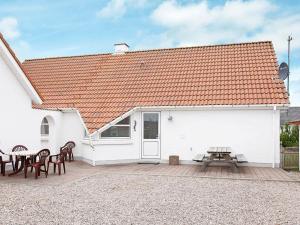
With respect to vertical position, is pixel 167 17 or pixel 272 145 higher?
pixel 167 17

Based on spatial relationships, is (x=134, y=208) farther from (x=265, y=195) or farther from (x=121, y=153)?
(x=121, y=153)

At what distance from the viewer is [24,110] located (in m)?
15.2

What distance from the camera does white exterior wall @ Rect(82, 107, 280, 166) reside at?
51.9 feet

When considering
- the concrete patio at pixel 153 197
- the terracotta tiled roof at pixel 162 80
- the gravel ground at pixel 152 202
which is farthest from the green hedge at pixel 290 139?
the gravel ground at pixel 152 202

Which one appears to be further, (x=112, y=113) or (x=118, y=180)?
(x=112, y=113)

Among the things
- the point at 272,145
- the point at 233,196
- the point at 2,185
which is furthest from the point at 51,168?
the point at 272,145

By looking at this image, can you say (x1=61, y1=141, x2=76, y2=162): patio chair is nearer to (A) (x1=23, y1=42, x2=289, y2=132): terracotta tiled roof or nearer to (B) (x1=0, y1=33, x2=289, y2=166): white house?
(B) (x1=0, y1=33, x2=289, y2=166): white house

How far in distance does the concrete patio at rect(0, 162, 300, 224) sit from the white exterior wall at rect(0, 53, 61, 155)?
96.2 inches

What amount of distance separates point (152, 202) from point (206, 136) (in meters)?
8.06

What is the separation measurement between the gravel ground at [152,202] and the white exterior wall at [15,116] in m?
3.62

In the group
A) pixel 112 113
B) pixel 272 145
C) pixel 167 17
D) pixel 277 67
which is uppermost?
pixel 167 17

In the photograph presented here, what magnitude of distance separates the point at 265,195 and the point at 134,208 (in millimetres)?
4173

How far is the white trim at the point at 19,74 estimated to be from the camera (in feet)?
45.2

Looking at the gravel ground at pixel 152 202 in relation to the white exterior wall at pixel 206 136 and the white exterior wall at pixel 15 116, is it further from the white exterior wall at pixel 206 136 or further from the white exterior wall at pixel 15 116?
the white exterior wall at pixel 206 136
